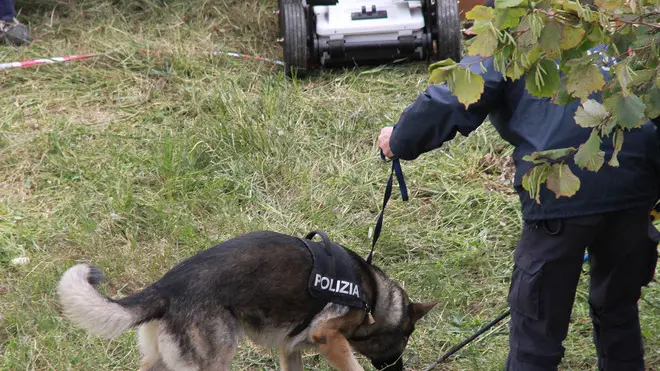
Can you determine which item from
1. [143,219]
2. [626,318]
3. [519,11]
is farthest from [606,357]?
[143,219]

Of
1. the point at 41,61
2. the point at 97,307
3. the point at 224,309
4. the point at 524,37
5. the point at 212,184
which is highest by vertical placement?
the point at 524,37

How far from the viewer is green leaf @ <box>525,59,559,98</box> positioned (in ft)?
5.67

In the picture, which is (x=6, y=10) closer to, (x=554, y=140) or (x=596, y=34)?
(x=554, y=140)

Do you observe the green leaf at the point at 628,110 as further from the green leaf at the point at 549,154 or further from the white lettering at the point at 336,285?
the white lettering at the point at 336,285

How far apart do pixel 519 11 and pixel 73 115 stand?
5054 mm

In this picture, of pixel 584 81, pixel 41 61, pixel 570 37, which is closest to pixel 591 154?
pixel 584 81

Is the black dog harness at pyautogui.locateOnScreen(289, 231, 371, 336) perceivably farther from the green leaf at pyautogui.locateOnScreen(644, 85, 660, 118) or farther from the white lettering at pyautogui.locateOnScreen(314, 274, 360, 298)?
the green leaf at pyautogui.locateOnScreen(644, 85, 660, 118)

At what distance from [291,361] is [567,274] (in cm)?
131

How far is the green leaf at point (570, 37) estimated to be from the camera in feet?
5.31

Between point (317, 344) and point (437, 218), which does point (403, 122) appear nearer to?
point (317, 344)

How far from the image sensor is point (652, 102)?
180cm

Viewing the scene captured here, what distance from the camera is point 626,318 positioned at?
3180 mm

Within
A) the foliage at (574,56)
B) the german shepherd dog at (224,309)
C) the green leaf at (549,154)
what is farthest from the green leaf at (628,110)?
the german shepherd dog at (224,309)

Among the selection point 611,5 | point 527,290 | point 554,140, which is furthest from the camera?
point 527,290
